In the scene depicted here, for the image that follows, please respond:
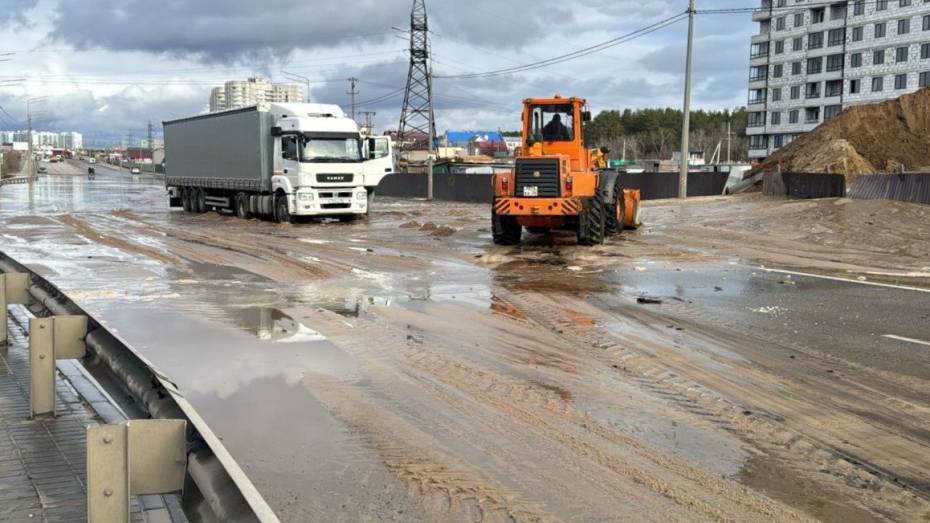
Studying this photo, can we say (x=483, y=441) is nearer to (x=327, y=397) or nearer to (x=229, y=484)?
(x=327, y=397)

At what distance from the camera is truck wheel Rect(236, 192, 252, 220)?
32.1 m

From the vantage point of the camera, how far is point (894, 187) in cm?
2625

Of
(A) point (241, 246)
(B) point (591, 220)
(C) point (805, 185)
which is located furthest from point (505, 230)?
(C) point (805, 185)

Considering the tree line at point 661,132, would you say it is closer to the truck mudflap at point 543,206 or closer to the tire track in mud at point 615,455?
the truck mudflap at point 543,206

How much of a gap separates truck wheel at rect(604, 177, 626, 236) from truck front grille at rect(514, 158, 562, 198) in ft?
6.42

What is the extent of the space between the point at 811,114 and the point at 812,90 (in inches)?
107

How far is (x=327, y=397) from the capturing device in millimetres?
6941

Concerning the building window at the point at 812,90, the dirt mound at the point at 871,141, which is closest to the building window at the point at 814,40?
the building window at the point at 812,90

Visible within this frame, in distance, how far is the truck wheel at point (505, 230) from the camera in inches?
794

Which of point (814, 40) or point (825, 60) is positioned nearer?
point (825, 60)

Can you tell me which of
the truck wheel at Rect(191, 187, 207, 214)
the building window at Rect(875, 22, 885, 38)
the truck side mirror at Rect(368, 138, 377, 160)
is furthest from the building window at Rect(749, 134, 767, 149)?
the truck side mirror at Rect(368, 138, 377, 160)

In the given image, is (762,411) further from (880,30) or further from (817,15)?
(817,15)

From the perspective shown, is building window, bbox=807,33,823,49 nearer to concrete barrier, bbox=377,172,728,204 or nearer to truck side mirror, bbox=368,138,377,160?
concrete barrier, bbox=377,172,728,204

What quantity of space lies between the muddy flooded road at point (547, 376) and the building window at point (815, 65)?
87.6 metres
